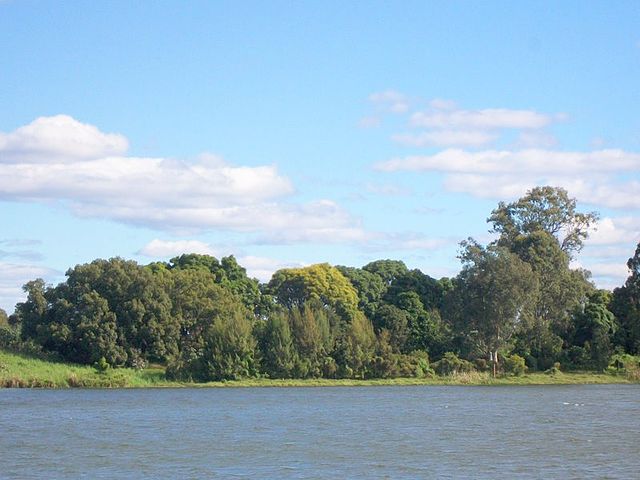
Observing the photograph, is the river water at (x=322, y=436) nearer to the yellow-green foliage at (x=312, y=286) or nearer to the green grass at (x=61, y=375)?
the green grass at (x=61, y=375)

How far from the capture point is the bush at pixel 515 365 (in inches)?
3142

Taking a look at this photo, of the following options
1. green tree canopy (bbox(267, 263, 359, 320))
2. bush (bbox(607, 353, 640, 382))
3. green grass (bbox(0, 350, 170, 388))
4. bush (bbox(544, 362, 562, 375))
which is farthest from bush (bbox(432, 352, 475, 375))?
green tree canopy (bbox(267, 263, 359, 320))

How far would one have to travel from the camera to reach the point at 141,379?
7625cm

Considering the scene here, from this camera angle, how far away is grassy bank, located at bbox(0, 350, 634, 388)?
242ft

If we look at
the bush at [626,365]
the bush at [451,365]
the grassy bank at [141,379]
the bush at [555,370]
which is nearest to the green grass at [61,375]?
the grassy bank at [141,379]

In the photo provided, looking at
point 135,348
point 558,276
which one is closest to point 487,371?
point 558,276

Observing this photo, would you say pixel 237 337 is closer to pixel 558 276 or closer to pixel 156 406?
pixel 156 406

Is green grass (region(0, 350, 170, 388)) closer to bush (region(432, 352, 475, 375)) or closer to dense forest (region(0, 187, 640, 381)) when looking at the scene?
dense forest (region(0, 187, 640, 381))

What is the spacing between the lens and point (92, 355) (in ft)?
259

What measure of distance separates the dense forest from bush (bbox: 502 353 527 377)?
11 centimetres

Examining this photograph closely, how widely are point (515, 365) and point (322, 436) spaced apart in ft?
143

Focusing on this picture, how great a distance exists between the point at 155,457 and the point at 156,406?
23.4 meters

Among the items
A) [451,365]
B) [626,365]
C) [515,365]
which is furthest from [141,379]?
[626,365]

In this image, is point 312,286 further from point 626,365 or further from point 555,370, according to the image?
point 626,365
